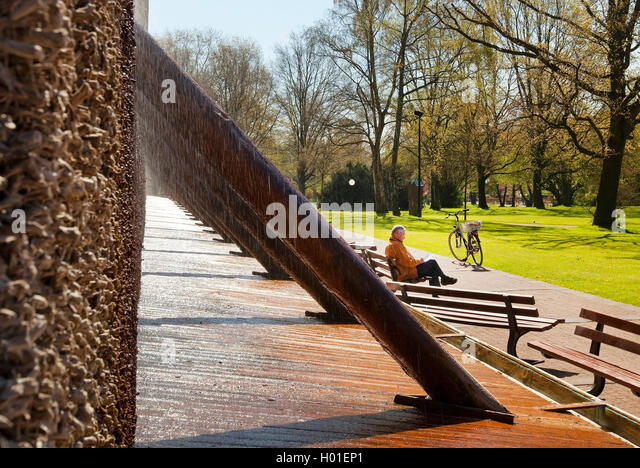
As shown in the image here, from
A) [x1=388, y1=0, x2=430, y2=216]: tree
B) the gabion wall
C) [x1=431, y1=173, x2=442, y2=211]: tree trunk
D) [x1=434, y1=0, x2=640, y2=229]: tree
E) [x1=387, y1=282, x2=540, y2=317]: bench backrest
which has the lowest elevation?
[x1=387, y1=282, x2=540, y2=317]: bench backrest

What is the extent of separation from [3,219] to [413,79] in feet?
125

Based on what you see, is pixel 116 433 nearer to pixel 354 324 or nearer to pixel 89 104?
pixel 89 104

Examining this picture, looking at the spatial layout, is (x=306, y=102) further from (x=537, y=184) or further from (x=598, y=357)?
(x=598, y=357)

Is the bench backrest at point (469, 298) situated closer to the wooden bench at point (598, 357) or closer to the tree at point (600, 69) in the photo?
the wooden bench at point (598, 357)

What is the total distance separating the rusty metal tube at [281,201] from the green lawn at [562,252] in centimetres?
1035

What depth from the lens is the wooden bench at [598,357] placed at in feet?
16.8

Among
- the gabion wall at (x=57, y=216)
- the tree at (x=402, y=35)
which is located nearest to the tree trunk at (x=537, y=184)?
the tree at (x=402, y=35)

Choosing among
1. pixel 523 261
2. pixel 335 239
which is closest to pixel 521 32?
pixel 523 261

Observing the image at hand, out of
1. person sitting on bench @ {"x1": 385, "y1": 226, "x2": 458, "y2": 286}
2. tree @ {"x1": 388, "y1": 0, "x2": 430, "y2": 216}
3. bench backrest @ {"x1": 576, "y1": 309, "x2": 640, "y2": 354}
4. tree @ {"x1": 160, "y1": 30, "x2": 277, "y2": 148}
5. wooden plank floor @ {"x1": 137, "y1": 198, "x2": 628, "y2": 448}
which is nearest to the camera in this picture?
wooden plank floor @ {"x1": 137, "y1": 198, "x2": 628, "y2": 448}

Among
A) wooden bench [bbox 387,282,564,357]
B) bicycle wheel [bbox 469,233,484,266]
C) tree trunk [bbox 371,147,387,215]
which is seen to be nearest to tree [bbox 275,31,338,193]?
tree trunk [bbox 371,147,387,215]

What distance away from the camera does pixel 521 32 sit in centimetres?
3853

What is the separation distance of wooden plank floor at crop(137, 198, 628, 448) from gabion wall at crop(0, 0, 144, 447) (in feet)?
3.58

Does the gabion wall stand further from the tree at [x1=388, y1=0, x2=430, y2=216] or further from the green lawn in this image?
the tree at [x1=388, y1=0, x2=430, y2=216]

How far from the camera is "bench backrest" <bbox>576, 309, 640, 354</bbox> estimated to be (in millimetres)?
5359
